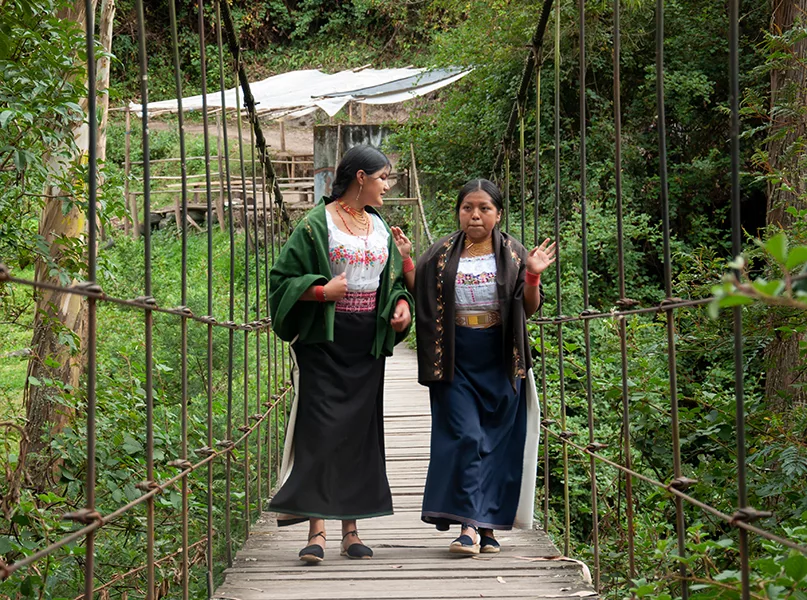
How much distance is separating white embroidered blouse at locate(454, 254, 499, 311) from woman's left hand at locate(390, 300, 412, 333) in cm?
16

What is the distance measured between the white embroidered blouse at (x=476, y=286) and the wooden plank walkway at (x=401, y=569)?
0.72 metres

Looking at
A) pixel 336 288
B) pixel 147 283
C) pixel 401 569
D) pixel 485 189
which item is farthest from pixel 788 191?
pixel 147 283

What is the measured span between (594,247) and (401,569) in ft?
18.6

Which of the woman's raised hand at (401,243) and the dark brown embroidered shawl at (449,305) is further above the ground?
the woman's raised hand at (401,243)

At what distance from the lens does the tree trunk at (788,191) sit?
10.3 feet

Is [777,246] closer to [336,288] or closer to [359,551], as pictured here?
[336,288]

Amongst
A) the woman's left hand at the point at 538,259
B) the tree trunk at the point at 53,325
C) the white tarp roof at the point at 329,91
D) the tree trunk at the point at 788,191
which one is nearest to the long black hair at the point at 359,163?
the woman's left hand at the point at 538,259

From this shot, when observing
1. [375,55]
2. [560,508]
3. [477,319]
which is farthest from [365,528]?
[375,55]

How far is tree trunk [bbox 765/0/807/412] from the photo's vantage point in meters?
3.15

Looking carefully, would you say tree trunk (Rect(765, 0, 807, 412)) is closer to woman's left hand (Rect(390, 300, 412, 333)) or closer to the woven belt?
A: the woven belt

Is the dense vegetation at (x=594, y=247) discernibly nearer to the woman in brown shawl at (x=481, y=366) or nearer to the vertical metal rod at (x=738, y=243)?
the vertical metal rod at (x=738, y=243)

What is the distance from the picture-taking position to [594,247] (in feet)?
26.1

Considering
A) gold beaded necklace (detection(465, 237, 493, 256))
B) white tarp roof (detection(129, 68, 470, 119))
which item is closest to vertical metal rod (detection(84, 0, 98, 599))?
gold beaded necklace (detection(465, 237, 493, 256))

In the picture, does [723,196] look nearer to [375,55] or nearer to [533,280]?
[533,280]
